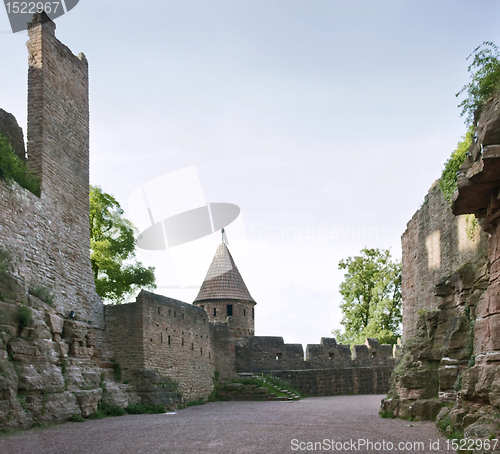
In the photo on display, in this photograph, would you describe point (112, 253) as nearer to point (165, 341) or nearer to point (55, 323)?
point (165, 341)

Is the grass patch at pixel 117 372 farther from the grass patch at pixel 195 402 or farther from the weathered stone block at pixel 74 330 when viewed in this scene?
the grass patch at pixel 195 402

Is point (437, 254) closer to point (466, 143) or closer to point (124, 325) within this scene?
point (466, 143)

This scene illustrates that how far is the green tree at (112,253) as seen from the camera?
23.5 m

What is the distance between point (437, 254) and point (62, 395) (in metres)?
9.40

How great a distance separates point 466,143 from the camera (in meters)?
11.9

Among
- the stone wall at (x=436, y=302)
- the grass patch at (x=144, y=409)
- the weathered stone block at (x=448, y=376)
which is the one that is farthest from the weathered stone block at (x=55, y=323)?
the weathered stone block at (x=448, y=376)

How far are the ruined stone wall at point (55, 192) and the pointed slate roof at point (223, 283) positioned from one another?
→ 1559 centimetres

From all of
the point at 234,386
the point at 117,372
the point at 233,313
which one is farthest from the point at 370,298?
the point at 117,372

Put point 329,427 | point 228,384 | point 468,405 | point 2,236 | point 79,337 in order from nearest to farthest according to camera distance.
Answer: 1. point 468,405
2. point 329,427
3. point 2,236
4. point 79,337
5. point 228,384

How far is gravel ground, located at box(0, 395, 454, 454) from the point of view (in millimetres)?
8703

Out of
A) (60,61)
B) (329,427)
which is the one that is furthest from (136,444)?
(60,61)

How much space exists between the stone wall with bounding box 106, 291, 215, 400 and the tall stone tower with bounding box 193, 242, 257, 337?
8.85 m

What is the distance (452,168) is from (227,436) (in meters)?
7.42

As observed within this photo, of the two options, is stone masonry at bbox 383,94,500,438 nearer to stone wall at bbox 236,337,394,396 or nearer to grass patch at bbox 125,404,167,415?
grass patch at bbox 125,404,167,415
